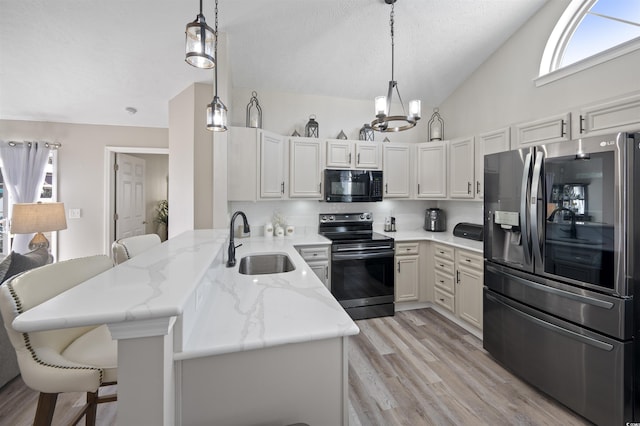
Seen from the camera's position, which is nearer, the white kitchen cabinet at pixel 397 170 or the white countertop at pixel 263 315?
the white countertop at pixel 263 315

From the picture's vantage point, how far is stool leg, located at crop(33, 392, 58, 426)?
1125 mm

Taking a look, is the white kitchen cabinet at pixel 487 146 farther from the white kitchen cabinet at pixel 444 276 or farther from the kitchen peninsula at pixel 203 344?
the kitchen peninsula at pixel 203 344

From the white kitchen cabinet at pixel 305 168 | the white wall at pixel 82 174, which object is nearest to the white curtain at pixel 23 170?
the white wall at pixel 82 174

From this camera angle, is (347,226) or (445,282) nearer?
(445,282)

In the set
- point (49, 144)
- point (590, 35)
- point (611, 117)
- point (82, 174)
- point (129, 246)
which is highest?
point (590, 35)

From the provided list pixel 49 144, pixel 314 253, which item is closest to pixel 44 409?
pixel 314 253

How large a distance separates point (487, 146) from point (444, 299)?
1805mm

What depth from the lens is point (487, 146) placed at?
118 inches

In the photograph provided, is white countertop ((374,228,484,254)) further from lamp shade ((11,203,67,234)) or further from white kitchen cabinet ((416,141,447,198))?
lamp shade ((11,203,67,234))

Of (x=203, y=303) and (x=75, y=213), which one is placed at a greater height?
(x=75, y=213)

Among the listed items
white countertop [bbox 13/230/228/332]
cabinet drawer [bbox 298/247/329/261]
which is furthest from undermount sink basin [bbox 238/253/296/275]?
white countertop [bbox 13/230/228/332]

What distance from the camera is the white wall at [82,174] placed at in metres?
3.64

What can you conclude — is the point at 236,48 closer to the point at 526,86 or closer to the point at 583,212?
the point at 526,86

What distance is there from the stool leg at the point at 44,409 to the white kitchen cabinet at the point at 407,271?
3.03m
